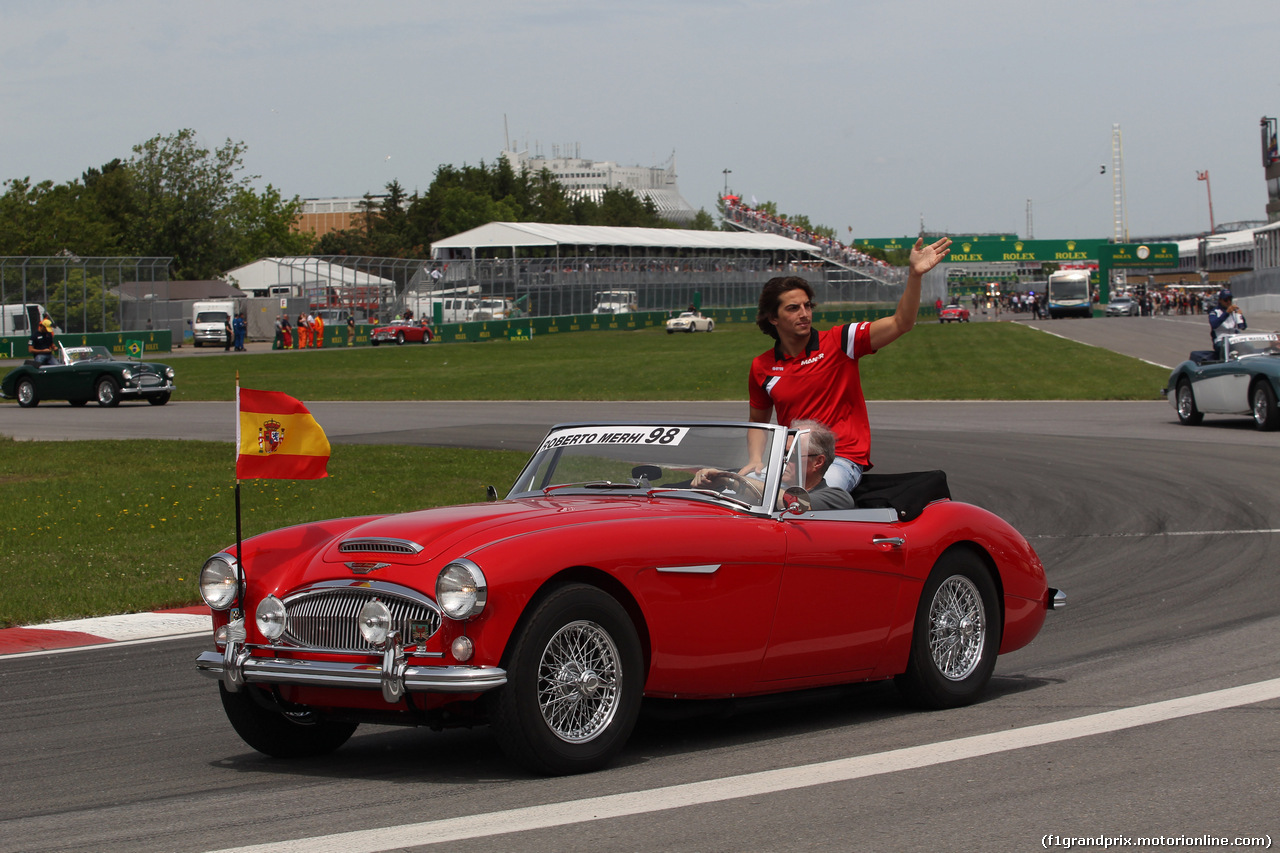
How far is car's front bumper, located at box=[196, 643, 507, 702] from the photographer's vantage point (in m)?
4.64

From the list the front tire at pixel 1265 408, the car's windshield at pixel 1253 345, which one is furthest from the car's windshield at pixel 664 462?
the car's windshield at pixel 1253 345

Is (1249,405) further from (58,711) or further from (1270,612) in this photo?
(58,711)

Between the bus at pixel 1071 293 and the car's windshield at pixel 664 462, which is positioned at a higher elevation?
the bus at pixel 1071 293

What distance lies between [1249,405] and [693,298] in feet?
224

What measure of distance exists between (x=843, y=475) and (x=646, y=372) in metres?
33.3

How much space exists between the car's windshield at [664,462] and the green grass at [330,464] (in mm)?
4402

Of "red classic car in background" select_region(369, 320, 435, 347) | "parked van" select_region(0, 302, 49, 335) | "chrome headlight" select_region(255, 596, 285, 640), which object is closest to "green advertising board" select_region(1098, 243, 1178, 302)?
"red classic car in background" select_region(369, 320, 435, 347)

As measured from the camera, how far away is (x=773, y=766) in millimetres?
5113

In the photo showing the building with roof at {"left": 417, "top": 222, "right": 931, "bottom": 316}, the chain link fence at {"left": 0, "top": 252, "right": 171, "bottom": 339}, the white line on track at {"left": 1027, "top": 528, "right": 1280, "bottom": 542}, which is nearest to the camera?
the white line on track at {"left": 1027, "top": 528, "right": 1280, "bottom": 542}

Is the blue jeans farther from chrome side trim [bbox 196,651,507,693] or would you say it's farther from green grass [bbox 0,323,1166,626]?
green grass [bbox 0,323,1166,626]

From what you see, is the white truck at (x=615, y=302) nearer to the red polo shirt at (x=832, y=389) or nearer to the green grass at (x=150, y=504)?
the green grass at (x=150, y=504)

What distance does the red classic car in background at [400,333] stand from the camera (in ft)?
214

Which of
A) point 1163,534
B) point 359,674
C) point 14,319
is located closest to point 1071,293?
point 14,319

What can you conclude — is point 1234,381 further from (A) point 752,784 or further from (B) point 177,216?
(B) point 177,216
